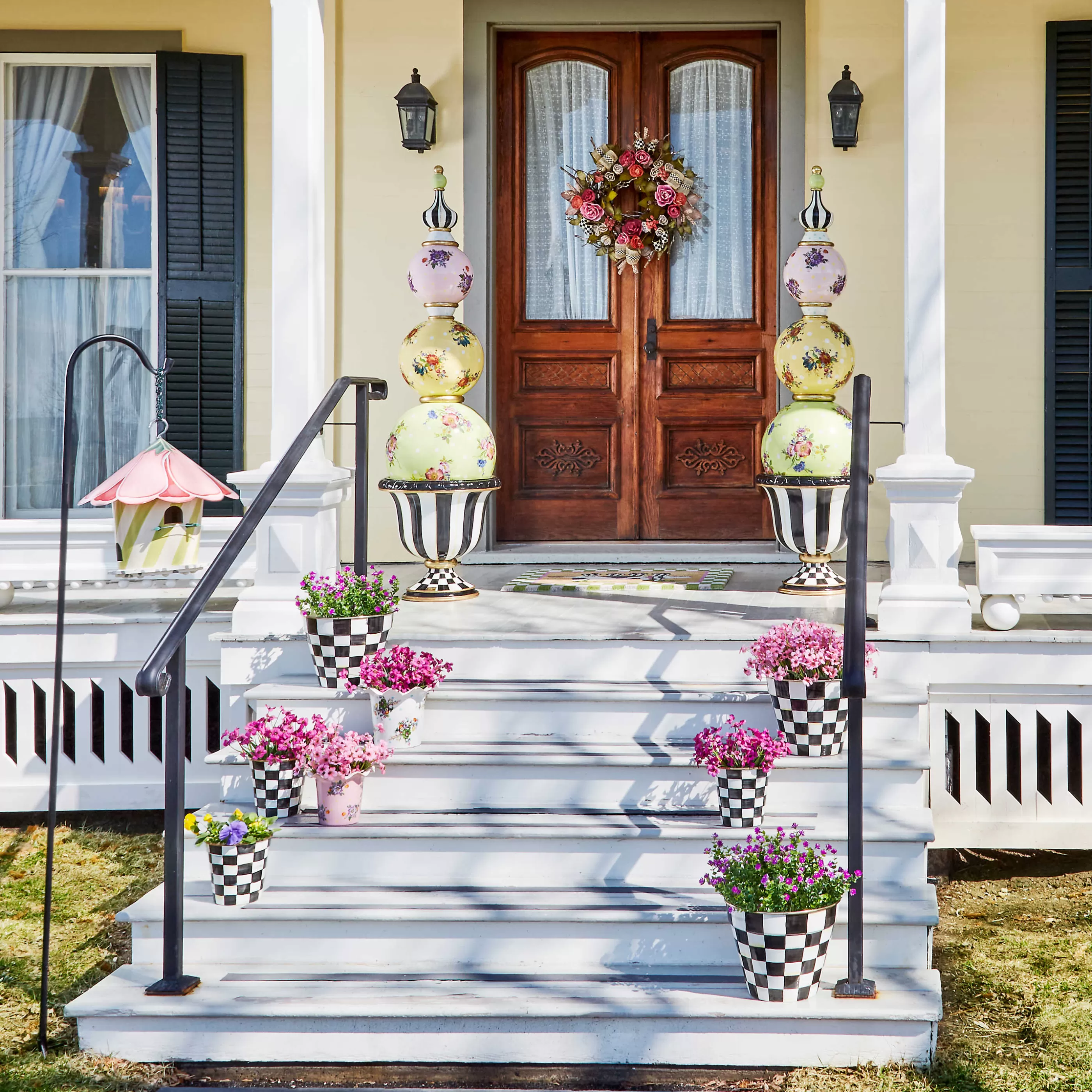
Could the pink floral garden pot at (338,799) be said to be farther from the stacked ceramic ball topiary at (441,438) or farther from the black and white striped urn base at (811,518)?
the black and white striped urn base at (811,518)

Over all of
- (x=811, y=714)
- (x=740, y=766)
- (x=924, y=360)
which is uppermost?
(x=924, y=360)

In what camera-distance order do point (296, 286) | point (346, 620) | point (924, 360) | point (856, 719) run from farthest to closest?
point (296, 286) < point (924, 360) < point (346, 620) < point (856, 719)

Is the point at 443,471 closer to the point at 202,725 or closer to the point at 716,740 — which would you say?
the point at 202,725

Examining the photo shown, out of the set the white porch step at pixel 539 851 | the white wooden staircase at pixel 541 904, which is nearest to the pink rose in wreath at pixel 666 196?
the white wooden staircase at pixel 541 904

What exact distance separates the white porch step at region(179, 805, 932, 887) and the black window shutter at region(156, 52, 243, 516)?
9.80ft

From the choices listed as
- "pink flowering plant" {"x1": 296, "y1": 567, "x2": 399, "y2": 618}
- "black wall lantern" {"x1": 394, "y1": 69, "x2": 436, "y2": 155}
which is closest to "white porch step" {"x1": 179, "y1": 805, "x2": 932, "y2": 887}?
"pink flowering plant" {"x1": 296, "y1": 567, "x2": 399, "y2": 618}

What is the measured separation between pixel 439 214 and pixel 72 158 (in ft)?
7.66

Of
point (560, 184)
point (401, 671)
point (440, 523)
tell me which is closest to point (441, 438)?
point (440, 523)

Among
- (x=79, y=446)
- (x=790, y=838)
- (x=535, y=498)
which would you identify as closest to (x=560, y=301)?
(x=535, y=498)

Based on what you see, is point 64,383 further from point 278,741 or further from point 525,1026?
point 525,1026

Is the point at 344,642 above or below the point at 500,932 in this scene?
above

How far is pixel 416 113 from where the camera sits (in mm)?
6012

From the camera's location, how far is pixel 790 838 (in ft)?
9.95

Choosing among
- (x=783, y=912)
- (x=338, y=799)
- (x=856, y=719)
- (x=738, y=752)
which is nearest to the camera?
(x=783, y=912)
